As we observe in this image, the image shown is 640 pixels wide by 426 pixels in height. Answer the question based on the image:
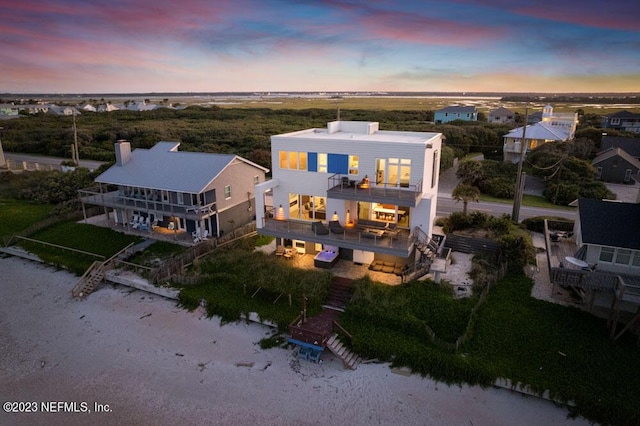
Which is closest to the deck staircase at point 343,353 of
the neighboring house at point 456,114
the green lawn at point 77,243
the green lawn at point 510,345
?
the green lawn at point 510,345

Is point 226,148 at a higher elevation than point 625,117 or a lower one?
lower

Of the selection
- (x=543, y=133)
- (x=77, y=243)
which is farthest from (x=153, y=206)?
(x=543, y=133)

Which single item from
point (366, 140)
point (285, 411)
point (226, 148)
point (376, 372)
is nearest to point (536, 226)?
point (366, 140)

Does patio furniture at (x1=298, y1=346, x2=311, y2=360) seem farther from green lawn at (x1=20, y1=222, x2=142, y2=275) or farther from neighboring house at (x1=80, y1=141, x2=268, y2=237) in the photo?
green lawn at (x1=20, y1=222, x2=142, y2=275)

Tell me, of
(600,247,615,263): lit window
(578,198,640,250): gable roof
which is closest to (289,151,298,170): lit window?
(578,198,640,250): gable roof

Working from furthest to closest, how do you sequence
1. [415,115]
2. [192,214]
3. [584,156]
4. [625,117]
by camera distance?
[415,115] → [625,117] → [584,156] → [192,214]

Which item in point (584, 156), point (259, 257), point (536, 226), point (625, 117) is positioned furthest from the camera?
point (625, 117)

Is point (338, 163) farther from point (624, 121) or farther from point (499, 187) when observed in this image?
point (624, 121)

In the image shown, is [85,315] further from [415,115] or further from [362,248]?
[415,115]
